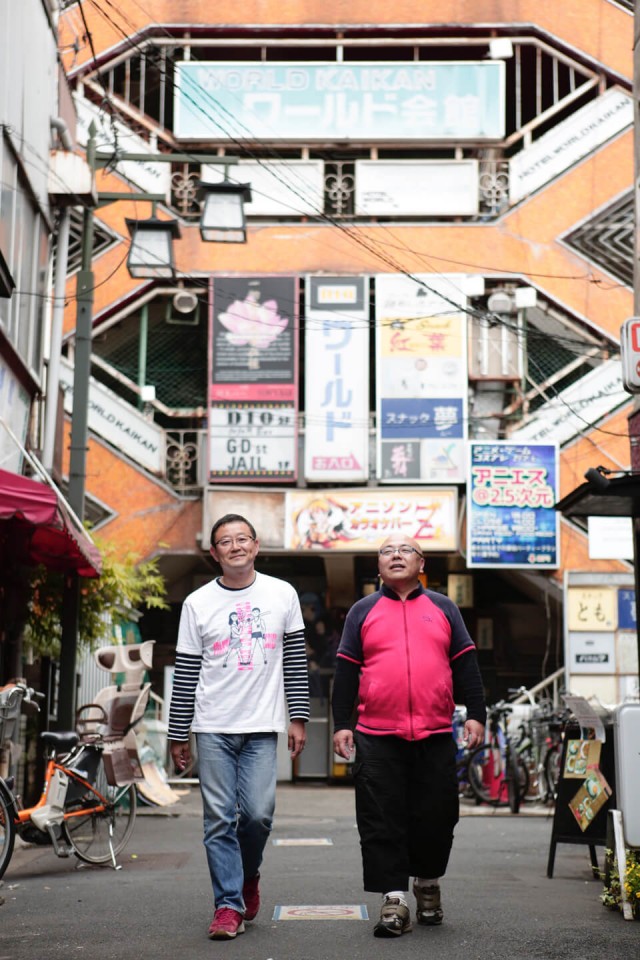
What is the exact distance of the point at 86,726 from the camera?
34.1 feet

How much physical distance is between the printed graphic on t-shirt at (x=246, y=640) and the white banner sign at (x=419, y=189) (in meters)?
18.0

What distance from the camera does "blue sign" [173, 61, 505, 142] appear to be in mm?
23547

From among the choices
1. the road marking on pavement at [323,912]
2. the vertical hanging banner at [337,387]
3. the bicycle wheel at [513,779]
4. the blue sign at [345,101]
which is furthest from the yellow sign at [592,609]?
the road marking on pavement at [323,912]

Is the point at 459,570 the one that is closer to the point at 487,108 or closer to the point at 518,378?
the point at 518,378

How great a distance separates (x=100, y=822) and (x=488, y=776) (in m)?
9.94

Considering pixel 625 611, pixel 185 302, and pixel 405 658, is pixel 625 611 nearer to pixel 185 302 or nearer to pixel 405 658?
pixel 185 302

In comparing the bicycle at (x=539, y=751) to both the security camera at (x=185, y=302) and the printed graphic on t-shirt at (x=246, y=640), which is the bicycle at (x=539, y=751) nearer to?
the security camera at (x=185, y=302)

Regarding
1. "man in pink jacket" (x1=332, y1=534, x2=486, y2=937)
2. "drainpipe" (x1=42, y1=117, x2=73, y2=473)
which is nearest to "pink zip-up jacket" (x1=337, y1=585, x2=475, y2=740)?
"man in pink jacket" (x1=332, y1=534, x2=486, y2=937)

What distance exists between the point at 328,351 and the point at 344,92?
15.8 feet

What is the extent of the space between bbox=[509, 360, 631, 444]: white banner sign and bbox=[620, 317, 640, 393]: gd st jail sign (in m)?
12.6

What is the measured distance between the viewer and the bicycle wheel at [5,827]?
24.1 feet

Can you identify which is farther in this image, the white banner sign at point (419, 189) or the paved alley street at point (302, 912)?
the white banner sign at point (419, 189)

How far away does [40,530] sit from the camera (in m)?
11.1

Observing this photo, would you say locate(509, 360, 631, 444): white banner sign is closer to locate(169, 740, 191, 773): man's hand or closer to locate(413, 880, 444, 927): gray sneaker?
locate(413, 880, 444, 927): gray sneaker
